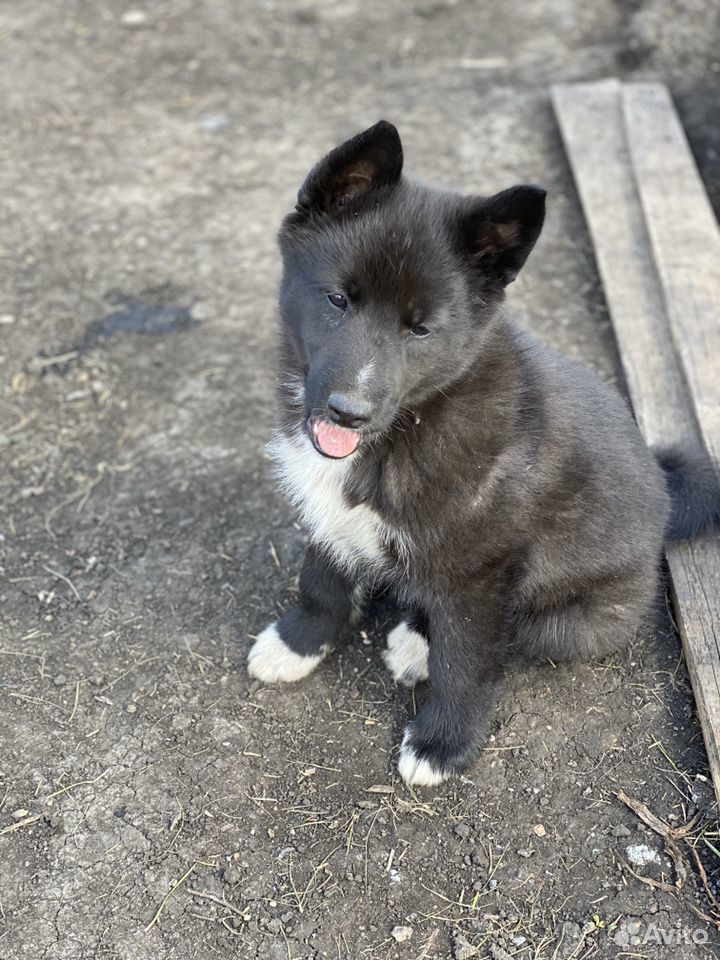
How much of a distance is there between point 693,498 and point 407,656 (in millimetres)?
1288

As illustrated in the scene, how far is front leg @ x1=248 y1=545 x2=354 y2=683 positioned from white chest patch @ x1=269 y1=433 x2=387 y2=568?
0.22 metres

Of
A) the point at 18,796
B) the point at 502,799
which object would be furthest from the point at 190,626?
the point at 502,799

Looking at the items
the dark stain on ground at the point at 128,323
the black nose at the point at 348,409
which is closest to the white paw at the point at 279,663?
the black nose at the point at 348,409

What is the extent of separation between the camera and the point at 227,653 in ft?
13.1

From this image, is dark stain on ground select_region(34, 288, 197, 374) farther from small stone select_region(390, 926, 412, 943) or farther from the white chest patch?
small stone select_region(390, 926, 412, 943)

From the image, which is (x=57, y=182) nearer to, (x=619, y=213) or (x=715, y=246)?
(x=619, y=213)

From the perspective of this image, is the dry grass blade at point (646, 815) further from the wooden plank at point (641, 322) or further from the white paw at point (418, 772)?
the white paw at point (418, 772)

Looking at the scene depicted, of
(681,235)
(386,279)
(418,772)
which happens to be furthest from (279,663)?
(681,235)

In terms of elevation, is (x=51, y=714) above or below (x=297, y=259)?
below

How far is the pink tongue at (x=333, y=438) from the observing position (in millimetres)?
3029

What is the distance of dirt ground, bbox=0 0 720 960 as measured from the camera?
10.4 ft

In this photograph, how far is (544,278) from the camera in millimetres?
5938

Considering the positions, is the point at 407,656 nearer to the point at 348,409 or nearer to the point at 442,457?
the point at 442,457

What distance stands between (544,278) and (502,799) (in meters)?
3.41
